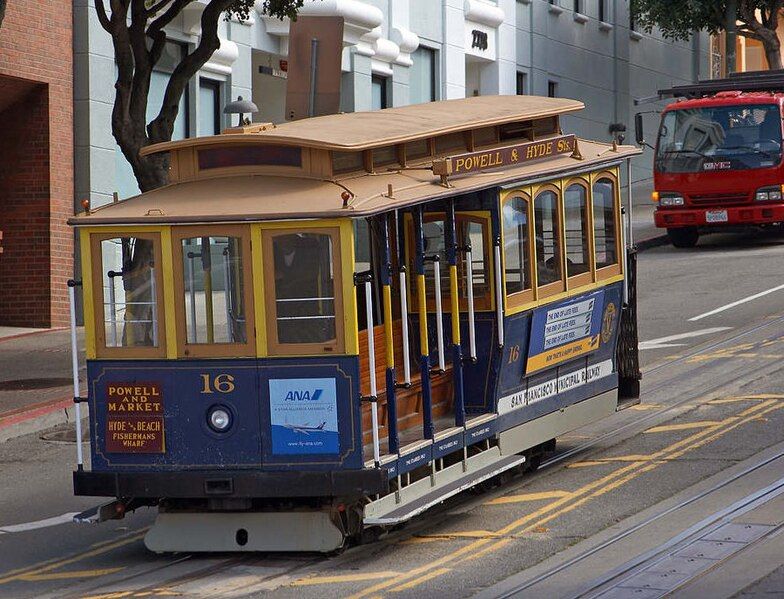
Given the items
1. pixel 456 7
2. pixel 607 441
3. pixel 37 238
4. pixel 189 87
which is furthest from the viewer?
pixel 456 7

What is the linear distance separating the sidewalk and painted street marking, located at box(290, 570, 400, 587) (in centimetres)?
621

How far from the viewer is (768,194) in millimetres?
26672

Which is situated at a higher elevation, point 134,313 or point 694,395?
point 134,313

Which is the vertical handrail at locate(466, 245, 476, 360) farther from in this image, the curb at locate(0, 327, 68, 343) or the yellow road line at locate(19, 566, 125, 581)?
the curb at locate(0, 327, 68, 343)

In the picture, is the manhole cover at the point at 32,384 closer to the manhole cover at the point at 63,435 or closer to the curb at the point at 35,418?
the curb at the point at 35,418

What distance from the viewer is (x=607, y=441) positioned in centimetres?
1330

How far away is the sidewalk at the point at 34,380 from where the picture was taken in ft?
49.1

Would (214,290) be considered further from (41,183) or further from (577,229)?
(41,183)

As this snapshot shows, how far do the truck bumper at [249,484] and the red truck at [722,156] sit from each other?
1831 cm

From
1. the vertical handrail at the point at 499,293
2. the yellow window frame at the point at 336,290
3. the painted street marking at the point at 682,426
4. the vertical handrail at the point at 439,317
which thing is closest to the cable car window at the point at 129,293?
the yellow window frame at the point at 336,290

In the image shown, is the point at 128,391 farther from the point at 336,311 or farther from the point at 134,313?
the point at 336,311

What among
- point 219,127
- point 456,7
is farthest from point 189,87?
point 456,7

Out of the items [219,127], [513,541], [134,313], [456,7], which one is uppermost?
[456,7]

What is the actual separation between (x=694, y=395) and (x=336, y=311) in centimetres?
652
